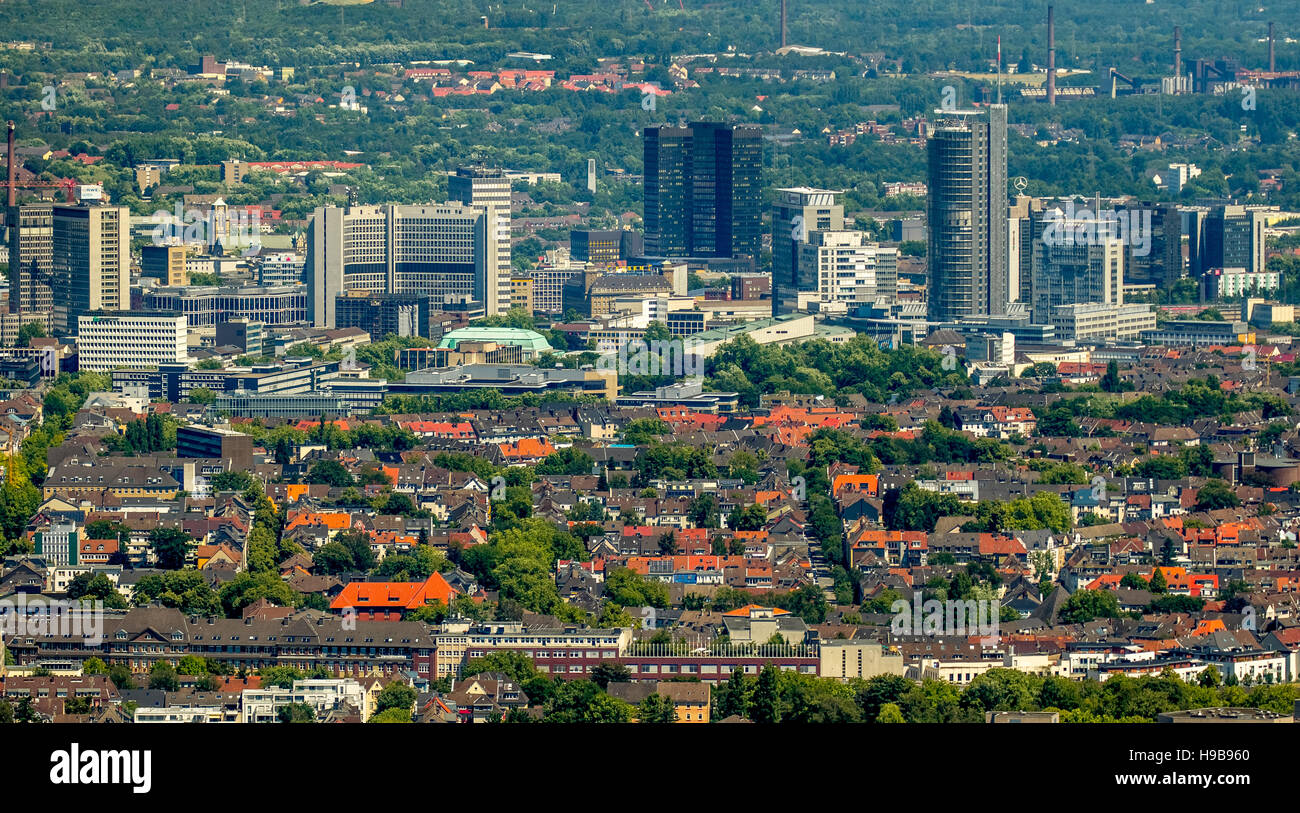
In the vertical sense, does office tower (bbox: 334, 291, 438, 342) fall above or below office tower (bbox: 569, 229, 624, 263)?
below

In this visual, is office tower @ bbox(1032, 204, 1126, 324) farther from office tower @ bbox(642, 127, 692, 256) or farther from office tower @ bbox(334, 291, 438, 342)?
office tower @ bbox(334, 291, 438, 342)

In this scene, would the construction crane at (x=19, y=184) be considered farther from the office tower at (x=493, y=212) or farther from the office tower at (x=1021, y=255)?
the office tower at (x=1021, y=255)

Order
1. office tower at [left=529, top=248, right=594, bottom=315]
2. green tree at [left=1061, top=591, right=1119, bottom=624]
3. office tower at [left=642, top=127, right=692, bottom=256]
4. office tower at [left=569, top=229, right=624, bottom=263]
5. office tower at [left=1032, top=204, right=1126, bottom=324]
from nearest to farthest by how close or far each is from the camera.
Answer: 1. green tree at [left=1061, top=591, right=1119, bottom=624]
2. office tower at [left=1032, top=204, right=1126, bottom=324]
3. office tower at [left=529, top=248, right=594, bottom=315]
4. office tower at [left=642, top=127, right=692, bottom=256]
5. office tower at [left=569, top=229, right=624, bottom=263]

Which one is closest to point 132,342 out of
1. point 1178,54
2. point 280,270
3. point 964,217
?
point 280,270

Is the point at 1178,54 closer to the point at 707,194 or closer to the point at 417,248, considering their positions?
the point at 707,194

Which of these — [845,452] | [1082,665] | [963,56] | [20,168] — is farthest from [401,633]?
[963,56]

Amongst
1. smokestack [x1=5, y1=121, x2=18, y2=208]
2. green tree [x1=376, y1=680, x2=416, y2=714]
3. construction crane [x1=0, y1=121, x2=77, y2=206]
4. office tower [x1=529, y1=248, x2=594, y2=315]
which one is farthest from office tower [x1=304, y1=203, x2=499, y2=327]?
green tree [x1=376, y1=680, x2=416, y2=714]
